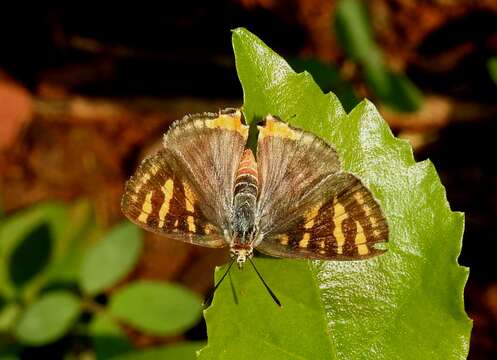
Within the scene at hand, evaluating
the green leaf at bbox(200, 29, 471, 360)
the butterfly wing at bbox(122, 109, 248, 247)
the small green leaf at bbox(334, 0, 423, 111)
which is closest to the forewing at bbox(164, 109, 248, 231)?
the butterfly wing at bbox(122, 109, 248, 247)

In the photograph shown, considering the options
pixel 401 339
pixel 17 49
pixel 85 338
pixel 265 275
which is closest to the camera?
pixel 401 339

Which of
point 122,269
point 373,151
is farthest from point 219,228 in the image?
point 122,269

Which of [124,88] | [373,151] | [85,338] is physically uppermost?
[124,88]

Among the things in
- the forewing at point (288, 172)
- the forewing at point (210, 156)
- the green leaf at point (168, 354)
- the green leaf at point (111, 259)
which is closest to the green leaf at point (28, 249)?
the green leaf at point (111, 259)

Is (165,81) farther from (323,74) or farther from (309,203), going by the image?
(309,203)

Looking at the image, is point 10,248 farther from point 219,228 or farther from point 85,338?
point 219,228

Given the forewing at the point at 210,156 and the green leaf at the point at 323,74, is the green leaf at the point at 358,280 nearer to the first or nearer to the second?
the forewing at the point at 210,156

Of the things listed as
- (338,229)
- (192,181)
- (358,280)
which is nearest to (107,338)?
(192,181)
